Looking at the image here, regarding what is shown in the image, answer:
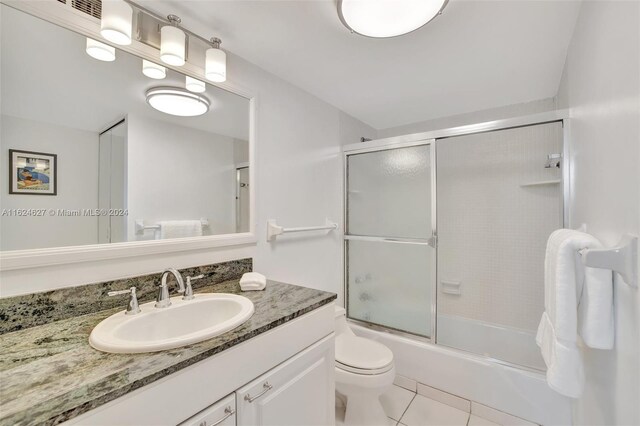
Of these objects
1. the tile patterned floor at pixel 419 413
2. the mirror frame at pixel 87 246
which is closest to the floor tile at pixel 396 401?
the tile patterned floor at pixel 419 413

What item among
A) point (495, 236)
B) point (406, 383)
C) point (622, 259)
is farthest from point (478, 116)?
point (406, 383)

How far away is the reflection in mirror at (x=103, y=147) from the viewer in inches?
35.8

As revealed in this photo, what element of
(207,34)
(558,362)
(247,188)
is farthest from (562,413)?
(207,34)

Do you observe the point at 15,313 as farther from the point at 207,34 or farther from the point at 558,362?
the point at 558,362

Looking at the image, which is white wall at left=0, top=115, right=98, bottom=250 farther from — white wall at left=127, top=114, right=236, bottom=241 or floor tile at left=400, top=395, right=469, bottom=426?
floor tile at left=400, top=395, right=469, bottom=426

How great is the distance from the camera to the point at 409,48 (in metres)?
1.47

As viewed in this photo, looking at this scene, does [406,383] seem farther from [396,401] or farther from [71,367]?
[71,367]

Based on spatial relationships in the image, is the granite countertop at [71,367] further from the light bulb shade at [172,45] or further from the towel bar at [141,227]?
the light bulb shade at [172,45]

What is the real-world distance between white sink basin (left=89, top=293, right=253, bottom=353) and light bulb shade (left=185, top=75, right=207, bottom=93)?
104cm

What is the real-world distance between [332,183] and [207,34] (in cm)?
136

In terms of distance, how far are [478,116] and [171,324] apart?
280 centimetres

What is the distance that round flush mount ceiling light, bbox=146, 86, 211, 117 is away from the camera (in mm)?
1260

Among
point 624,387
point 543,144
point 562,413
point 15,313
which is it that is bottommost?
point 562,413

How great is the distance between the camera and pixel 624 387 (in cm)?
69
